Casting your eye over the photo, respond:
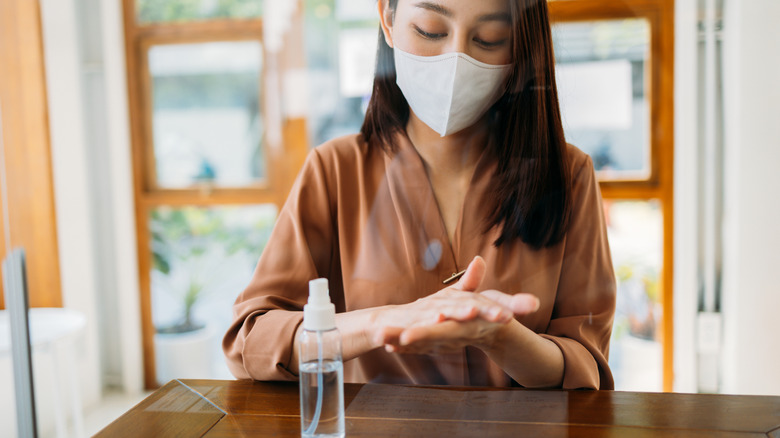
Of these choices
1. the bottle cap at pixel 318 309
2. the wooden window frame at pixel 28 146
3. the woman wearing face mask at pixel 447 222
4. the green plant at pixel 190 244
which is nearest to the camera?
the bottle cap at pixel 318 309

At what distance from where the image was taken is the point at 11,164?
2.61 feet

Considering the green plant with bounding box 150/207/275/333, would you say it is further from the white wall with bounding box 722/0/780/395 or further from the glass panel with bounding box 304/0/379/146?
the white wall with bounding box 722/0/780/395

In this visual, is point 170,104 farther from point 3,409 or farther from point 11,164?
point 3,409

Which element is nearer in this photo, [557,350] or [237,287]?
[557,350]

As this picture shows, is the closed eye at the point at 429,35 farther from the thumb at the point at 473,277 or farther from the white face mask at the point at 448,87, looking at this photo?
the thumb at the point at 473,277

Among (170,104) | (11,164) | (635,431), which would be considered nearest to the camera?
(635,431)

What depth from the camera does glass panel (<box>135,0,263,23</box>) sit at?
866mm

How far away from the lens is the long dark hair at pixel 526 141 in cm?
65

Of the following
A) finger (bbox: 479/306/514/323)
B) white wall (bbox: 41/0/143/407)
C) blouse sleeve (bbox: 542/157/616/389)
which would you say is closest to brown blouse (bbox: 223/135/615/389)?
blouse sleeve (bbox: 542/157/616/389)

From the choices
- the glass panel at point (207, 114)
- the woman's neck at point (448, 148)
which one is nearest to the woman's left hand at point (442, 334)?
the woman's neck at point (448, 148)

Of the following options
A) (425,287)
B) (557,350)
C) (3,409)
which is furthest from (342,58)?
(3,409)

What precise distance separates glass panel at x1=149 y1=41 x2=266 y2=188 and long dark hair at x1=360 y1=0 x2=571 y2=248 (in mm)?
281

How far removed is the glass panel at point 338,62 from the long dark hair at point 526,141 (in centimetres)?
3

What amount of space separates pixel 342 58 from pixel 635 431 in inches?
22.8
